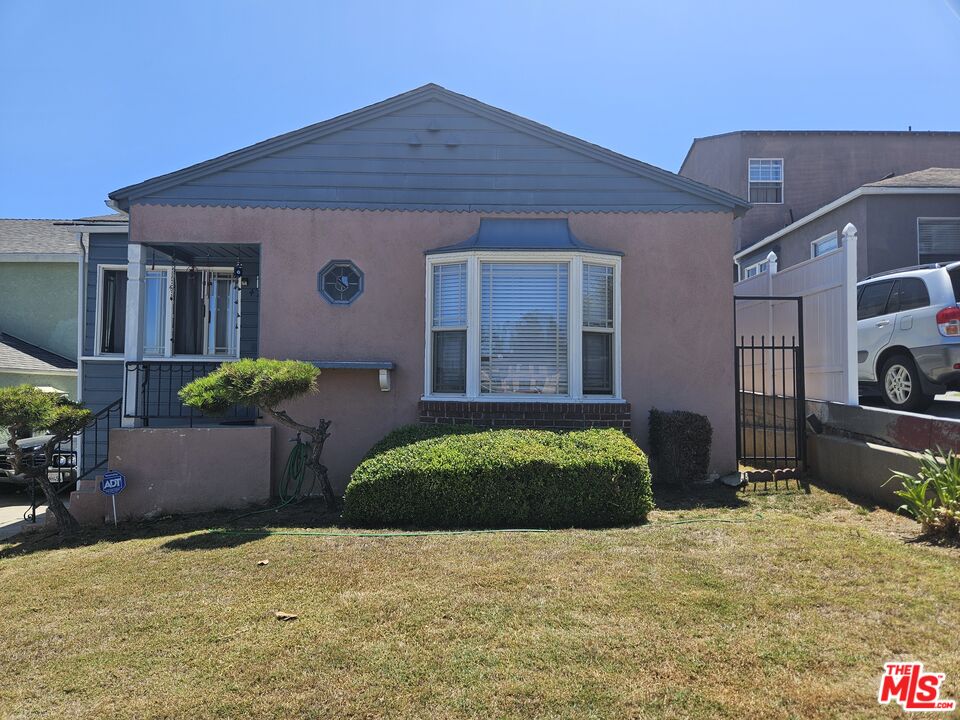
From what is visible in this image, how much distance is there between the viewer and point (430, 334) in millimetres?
7215

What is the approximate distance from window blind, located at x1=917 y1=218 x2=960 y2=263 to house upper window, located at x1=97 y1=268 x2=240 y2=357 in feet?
44.3

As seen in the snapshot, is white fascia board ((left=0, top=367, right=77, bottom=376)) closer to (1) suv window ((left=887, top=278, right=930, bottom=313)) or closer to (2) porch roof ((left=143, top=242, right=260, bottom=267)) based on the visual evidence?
(2) porch roof ((left=143, top=242, right=260, bottom=267))

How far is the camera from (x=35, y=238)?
15.2 metres

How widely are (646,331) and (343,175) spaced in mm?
4271

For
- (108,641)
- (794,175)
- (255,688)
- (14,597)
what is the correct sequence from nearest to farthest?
(255,688)
(108,641)
(14,597)
(794,175)

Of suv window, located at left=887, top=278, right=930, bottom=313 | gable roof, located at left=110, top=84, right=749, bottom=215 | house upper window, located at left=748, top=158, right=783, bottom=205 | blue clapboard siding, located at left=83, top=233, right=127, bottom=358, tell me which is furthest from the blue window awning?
house upper window, located at left=748, top=158, right=783, bottom=205

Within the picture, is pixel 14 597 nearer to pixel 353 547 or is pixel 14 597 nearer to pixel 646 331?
pixel 353 547

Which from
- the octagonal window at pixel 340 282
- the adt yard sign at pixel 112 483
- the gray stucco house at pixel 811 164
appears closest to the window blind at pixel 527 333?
→ the octagonal window at pixel 340 282

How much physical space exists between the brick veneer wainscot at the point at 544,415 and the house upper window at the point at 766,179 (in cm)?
1383

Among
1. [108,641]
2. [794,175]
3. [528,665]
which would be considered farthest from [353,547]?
[794,175]

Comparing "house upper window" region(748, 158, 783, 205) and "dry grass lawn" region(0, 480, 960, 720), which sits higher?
"house upper window" region(748, 158, 783, 205)

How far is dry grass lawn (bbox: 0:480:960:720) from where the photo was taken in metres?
2.71

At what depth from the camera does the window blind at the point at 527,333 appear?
6973mm

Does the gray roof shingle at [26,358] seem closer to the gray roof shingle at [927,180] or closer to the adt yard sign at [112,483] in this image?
the adt yard sign at [112,483]
